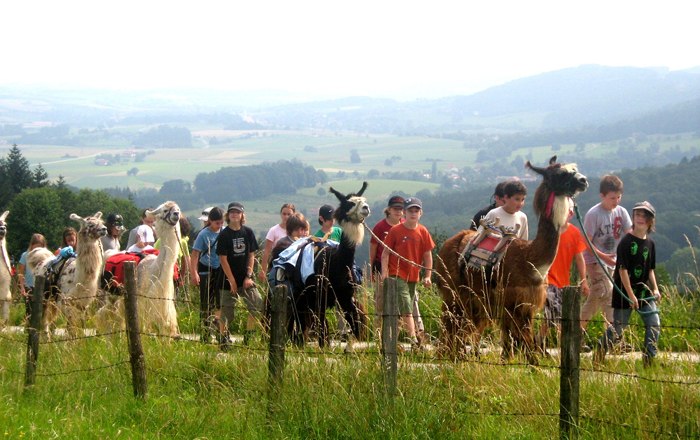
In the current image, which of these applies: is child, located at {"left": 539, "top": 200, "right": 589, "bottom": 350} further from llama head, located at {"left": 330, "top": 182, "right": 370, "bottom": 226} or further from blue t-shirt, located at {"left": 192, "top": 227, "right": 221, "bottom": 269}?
blue t-shirt, located at {"left": 192, "top": 227, "right": 221, "bottom": 269}

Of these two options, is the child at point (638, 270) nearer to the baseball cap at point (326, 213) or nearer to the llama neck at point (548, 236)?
the llama neck at point (548, 236)

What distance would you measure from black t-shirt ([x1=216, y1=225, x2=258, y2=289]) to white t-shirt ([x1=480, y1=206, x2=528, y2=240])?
9.22 feet

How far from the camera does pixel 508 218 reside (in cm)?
870

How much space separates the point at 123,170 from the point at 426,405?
539 ft

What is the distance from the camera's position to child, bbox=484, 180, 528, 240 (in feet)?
28.3

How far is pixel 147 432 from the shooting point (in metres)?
6.51

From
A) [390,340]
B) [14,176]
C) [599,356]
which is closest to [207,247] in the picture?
[390,340]

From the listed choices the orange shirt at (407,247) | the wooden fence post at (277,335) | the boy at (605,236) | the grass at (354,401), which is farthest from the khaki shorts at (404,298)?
the wooden fence post at (277,335)

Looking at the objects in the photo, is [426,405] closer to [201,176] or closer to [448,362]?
[448,362]

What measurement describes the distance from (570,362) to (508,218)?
336 cm

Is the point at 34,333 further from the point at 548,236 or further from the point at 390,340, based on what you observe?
the point at 548,236

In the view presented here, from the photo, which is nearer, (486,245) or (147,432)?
(147,432)

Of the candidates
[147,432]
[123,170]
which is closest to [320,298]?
[147,432]

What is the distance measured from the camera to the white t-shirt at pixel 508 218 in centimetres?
862
